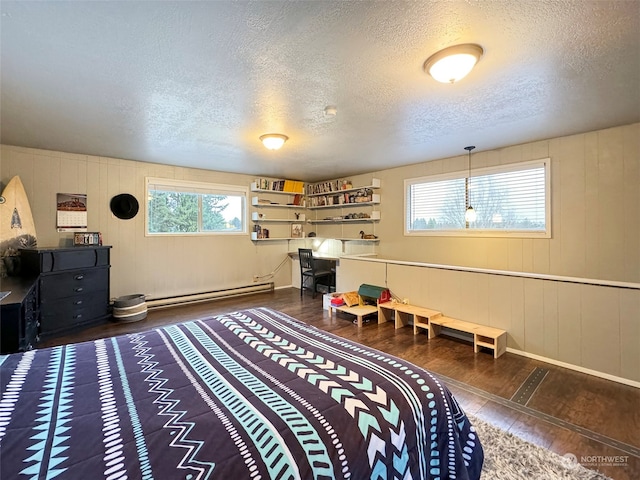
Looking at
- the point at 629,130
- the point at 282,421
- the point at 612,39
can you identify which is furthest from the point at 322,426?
the point at 629,130

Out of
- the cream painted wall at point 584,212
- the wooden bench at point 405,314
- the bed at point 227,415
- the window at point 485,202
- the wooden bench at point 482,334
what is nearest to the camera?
the bed at point 227,415

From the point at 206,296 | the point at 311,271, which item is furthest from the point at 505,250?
the point at 206,296

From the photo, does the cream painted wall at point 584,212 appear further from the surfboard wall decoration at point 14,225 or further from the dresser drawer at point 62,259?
the surfboard wall decoration at point 14,225

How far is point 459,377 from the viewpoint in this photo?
2721mm

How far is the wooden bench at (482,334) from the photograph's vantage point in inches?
123

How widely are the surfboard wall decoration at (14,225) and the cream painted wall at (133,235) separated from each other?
19cm

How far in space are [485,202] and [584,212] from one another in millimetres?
1130

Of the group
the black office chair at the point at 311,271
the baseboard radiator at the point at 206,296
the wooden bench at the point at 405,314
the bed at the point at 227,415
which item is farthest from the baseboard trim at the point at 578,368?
the baseboard radiator at the point at 206,296

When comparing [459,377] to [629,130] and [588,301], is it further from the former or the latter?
[629,130]

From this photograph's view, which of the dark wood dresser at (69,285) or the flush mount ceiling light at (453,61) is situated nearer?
the flush mount ceiling light at (453,61)

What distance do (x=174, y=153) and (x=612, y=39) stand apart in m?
4.67

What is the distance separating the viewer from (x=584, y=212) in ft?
11.6

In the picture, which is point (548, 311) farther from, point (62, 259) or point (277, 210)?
point (62, 259)

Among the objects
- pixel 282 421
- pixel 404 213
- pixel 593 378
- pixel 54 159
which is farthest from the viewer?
pixel 404 213
